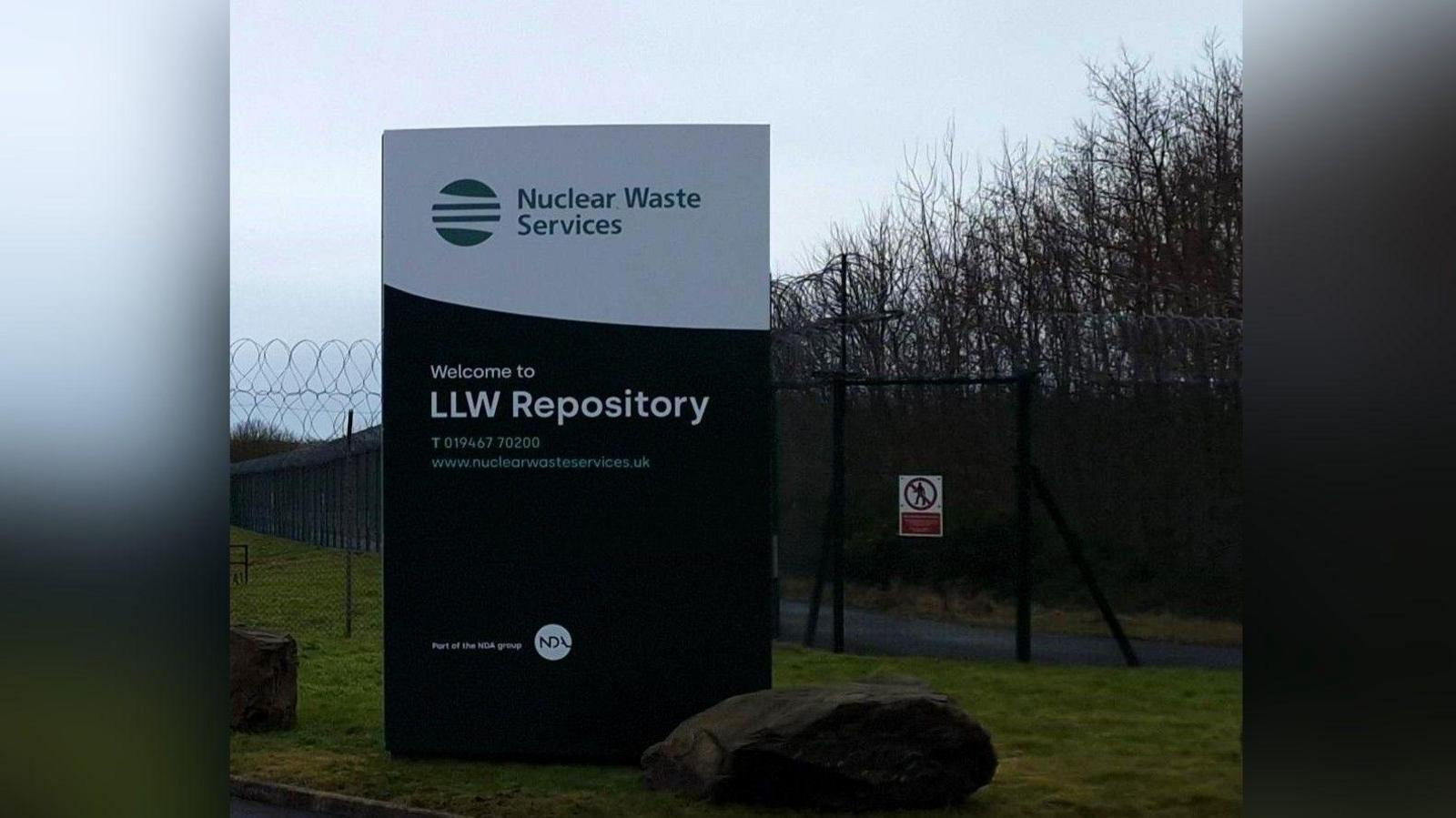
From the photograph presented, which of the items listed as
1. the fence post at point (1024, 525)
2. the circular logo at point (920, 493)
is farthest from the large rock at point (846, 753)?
the circular logo at point (920, 493)

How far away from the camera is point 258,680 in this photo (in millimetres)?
8523

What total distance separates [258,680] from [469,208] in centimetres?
293

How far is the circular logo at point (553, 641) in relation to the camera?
24.0 feet

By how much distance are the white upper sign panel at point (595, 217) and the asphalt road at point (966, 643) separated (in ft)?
16.7

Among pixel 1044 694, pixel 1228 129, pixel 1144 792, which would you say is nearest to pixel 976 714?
pixel 1044 694

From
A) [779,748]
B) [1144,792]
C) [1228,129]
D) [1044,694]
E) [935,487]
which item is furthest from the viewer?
[1228,129]

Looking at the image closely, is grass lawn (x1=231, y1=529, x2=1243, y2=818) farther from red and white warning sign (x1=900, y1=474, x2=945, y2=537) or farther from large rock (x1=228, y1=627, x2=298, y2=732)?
red and white warning sign (x1=900, y1=474, x2=945, y2=537)

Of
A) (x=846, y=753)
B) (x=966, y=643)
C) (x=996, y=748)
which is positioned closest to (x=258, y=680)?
(x=846, y=753)

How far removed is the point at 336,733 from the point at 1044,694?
423 cm

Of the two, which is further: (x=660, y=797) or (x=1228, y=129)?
(x=1228, y=129)
